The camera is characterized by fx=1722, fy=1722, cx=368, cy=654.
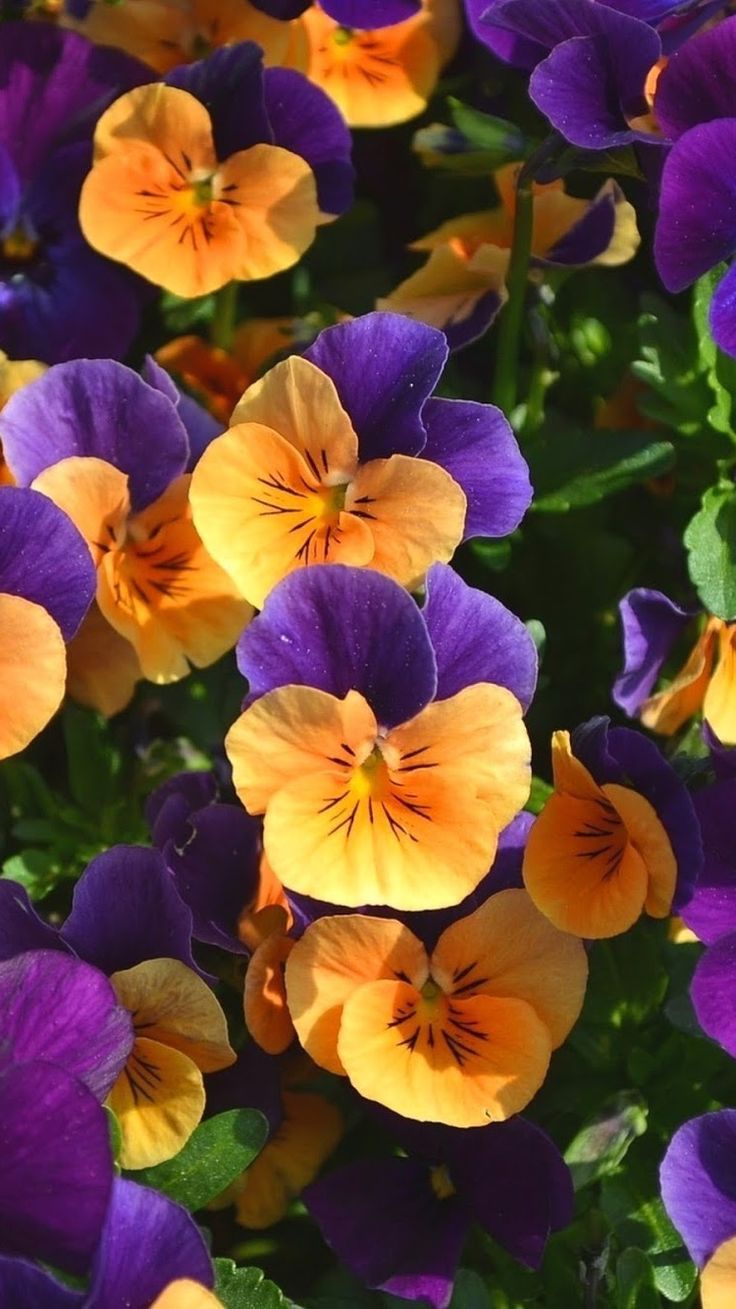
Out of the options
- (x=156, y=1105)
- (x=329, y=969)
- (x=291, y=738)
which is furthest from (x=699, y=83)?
(x=156, y=1105)

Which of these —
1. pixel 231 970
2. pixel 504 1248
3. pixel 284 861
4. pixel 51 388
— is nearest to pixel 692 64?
pixel 51 388

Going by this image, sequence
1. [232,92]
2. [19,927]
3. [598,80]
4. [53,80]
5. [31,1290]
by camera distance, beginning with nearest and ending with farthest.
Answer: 1. [31,1290]
2. [19,927]
3. [598,80]
4. [232,92]
5. [53,80]

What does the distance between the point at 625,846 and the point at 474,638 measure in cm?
16

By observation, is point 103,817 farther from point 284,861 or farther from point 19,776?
point 284,861

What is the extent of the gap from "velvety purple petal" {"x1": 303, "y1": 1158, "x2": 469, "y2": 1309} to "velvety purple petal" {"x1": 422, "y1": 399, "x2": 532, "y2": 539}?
0.43 m

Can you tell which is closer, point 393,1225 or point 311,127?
point 393,1225

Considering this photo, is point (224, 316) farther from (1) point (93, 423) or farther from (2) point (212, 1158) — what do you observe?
(2) point (212, 1158)

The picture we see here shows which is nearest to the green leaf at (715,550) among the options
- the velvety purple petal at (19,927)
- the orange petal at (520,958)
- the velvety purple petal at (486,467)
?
the velvety purple petal at (486,467)

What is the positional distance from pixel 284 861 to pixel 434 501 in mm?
240

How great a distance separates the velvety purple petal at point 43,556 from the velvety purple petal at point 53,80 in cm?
51

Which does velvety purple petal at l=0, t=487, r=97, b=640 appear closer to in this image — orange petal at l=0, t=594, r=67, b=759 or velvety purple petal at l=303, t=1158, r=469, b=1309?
orange petal at l=0, t=594, r=67, b=759

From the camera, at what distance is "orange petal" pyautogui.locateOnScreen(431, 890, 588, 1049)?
1035mm

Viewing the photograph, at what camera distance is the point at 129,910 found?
3.42 feet

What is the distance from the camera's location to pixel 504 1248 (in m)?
1.12
